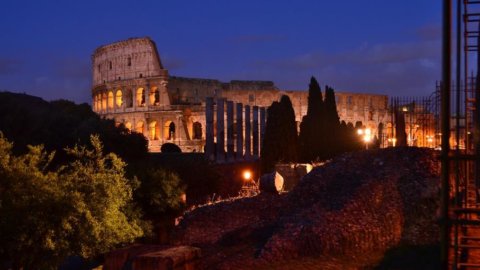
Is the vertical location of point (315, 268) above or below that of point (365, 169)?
below

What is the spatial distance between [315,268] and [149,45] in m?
50.8

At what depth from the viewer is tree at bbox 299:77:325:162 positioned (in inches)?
1166

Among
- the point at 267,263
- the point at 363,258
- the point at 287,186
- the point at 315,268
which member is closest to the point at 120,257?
the point at 267,263

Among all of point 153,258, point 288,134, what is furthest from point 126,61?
point 153,258

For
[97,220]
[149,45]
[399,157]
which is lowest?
[97,220]

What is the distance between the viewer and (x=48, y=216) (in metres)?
9.98

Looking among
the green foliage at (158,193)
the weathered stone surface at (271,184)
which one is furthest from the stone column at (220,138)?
the green foliage at (158,193)

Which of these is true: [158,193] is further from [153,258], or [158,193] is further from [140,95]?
[140,95]

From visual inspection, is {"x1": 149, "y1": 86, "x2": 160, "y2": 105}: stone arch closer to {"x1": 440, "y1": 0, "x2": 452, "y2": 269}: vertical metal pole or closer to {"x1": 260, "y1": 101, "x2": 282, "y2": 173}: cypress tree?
{"x1": 260, "y1": 101, "x2": 282, "y2": 173}: cypress tree

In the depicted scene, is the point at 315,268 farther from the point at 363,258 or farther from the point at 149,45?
the point at 149,45

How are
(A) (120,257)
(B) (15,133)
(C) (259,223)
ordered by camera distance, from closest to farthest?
1. (A) (120,257)
2. (C) (259,223)
3. (B) (15,133)

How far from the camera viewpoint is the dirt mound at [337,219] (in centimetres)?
1158

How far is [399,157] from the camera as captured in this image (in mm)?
15062

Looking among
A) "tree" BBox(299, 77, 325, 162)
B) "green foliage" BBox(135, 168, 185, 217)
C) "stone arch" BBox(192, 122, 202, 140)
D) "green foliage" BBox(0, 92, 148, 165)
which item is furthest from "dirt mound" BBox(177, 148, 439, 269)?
"stone arch" BBox(192, 122, 202, 140)
